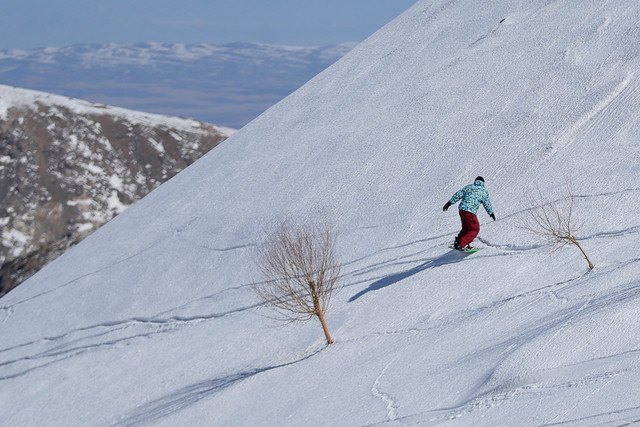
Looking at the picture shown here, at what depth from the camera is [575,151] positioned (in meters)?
19.9

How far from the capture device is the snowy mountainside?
115688 millimetres

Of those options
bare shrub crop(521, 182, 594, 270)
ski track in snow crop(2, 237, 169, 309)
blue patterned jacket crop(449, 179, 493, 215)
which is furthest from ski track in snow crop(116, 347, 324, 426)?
ski track in snow crop(2, 237, 169, 309)

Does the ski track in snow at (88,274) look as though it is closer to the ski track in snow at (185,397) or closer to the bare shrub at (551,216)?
the ski track in snow at (185,397)

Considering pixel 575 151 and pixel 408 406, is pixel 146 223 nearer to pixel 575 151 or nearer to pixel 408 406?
pixel 575 151

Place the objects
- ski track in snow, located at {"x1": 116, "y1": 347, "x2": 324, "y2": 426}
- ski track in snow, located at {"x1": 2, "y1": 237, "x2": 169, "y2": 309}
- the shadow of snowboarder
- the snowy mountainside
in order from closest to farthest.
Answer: ski track in snow, located at {"x1": 116, "y1": 347, "x2": 324, "y2": 426} → the shadow of snowboarder → ski track in snow, located at {"x1": 2, "y1": 237, "x2": 169, "y2": 309} → the snowy mountainside

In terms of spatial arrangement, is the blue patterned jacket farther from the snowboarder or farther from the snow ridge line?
the snow ridge line

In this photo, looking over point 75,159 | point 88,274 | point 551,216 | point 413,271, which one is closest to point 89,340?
point 88,274

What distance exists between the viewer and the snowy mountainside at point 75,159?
11569 cm

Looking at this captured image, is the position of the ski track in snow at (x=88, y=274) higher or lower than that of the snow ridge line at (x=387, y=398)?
higher

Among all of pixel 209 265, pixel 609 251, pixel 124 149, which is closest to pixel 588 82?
pixel 609 251

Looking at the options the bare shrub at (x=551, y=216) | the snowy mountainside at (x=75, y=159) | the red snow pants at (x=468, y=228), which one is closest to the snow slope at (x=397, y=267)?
the bare shrub at (x=551, y=216)

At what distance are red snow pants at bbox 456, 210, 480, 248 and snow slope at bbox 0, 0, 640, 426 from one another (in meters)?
0.63

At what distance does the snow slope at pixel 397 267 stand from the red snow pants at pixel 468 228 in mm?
632

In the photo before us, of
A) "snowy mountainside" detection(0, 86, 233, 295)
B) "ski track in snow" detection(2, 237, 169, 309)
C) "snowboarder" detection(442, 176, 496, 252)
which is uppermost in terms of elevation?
"snowy mountainside" detection(0, 86, 233, 295)
